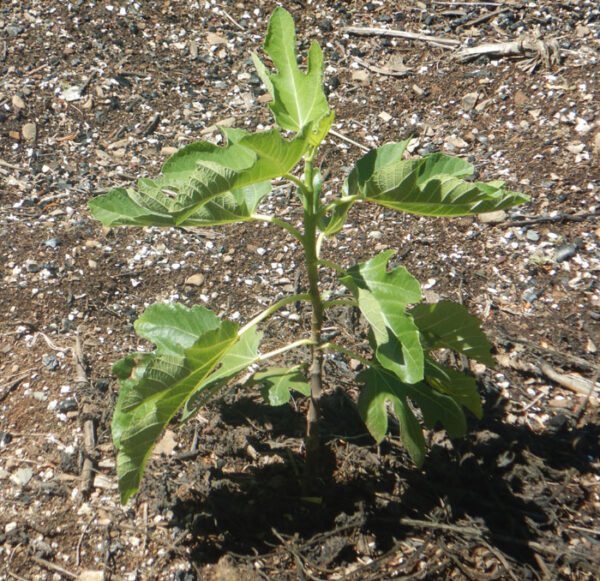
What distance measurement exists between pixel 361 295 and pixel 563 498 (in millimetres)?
1027

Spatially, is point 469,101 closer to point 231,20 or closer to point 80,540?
point 231,20

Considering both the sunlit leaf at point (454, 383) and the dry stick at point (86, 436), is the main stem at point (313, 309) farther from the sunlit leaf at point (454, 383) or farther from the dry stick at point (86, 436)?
the dry stick at point (86, 436)

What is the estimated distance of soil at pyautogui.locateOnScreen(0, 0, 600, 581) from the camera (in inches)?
74.9

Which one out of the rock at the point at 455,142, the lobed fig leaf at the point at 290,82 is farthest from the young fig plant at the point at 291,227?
the rock at the point at 455,142

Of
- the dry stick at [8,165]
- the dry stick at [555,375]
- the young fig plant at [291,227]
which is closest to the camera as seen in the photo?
the young fig plant at [291,227]

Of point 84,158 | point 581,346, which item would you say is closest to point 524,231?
point 581,346

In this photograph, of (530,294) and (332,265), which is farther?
(530,294)

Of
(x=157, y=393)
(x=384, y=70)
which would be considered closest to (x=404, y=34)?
(x=384, y=70)

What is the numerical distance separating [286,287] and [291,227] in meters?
1.12

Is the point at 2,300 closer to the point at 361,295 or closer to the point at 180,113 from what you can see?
the point at 180,113

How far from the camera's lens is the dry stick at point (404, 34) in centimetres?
342

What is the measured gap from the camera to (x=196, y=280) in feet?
8.52

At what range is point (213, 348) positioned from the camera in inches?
54.9

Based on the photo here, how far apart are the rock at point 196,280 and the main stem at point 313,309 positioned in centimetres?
94
